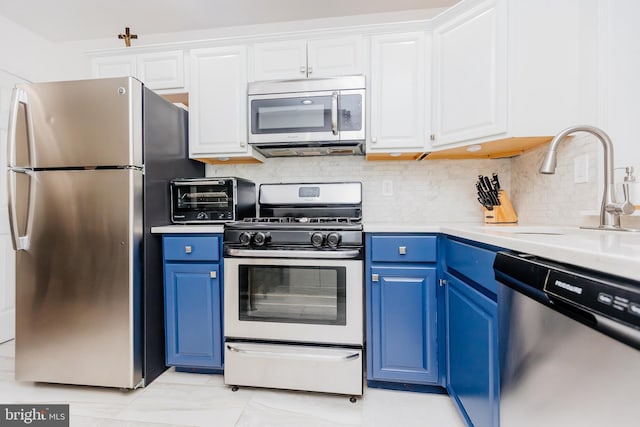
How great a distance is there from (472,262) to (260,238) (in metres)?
1.05

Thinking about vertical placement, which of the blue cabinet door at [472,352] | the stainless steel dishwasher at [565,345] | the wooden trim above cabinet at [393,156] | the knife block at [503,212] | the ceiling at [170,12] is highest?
the ceiling at [170,12]

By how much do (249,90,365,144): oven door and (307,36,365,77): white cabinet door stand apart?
155mm

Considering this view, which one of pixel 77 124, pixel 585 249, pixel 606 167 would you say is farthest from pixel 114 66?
pixel 606 167

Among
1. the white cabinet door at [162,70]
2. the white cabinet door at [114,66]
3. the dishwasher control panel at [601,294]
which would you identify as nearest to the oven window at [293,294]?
the dishwasher control panel at [601,294]

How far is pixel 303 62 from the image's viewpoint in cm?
203

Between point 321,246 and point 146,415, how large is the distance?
3.97 feet

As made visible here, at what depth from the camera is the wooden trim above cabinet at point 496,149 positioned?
167 centimetres

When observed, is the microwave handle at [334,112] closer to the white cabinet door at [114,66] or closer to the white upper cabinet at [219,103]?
the white upper cabinet at [219,103]

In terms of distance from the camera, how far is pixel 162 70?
7.11 feet

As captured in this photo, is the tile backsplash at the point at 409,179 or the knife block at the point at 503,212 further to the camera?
the tile backsplash at the point at 409,179

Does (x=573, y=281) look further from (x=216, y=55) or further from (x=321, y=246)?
(x=216, y=55)

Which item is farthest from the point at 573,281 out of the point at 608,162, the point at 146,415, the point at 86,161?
the point at 86,161

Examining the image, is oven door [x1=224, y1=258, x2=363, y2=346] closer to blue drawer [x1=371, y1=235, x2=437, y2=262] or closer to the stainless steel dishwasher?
blue drawer [x1=371, y1=235, x2=437, y2=262]

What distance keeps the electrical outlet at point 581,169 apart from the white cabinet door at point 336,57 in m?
1.29
